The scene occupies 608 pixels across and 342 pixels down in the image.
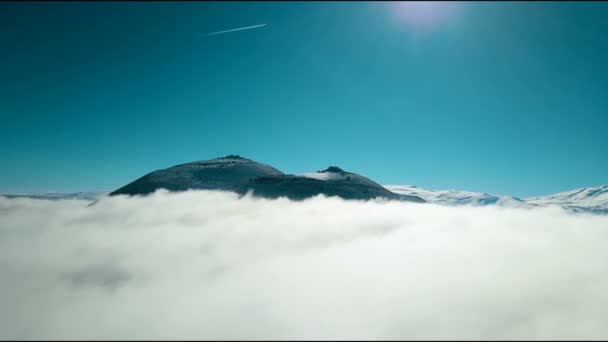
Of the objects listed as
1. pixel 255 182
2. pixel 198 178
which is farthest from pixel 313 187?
pixel 198 178

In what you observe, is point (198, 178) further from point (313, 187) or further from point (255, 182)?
point (313, 187)

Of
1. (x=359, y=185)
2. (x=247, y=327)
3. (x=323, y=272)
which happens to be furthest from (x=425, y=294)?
(x=359, y=185)

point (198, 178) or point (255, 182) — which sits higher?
point (198, 178)

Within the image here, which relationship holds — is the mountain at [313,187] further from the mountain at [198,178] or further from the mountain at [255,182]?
the mountain at [198,178]

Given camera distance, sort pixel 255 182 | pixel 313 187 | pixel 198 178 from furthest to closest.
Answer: pixel 198 178 → pixel 255 182 → pixel 313 187

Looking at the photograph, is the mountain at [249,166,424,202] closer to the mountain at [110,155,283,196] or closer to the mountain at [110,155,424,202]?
the mountain at [110,155,424,202]

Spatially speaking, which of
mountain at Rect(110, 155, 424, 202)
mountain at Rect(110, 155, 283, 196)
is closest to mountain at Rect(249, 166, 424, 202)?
mountain at Rect(110, 155, 424, 202)

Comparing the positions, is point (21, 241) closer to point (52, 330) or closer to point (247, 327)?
point (52, 330)

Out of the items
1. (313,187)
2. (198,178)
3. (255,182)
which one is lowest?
(313,187)

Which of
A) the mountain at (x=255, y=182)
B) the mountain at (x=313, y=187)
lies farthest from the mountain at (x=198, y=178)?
the mountain at (x=313, y=187)
